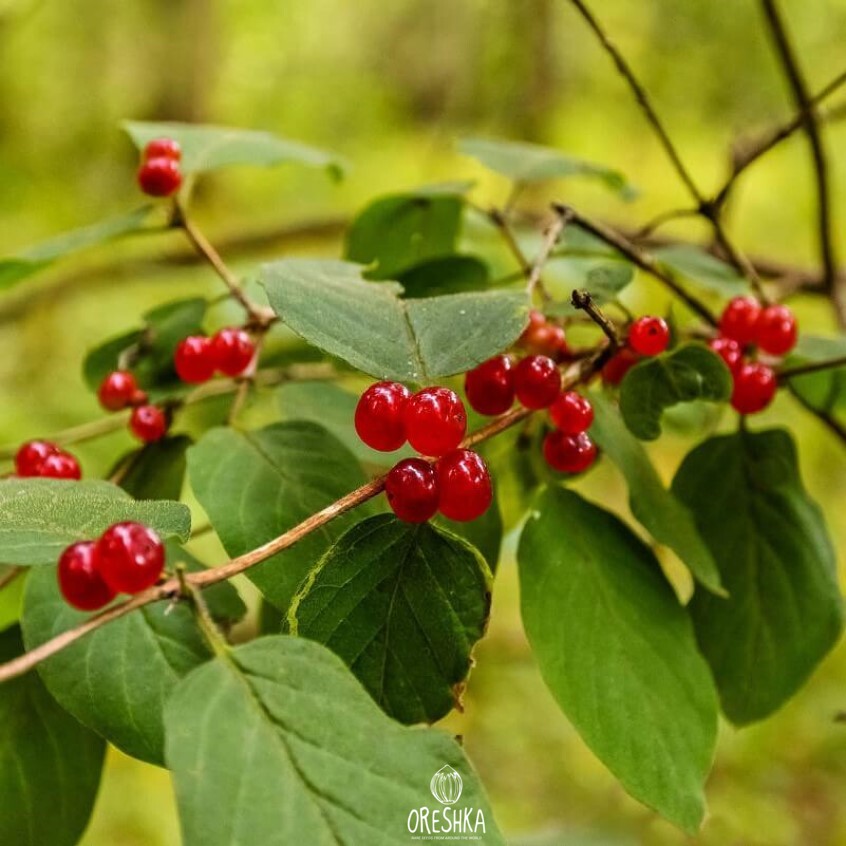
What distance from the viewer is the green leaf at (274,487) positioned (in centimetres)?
34

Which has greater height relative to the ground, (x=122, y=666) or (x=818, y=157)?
(x=818, y=157)

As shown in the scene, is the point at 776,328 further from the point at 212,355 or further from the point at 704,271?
the point at 212,355

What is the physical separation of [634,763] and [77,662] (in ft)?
0.74

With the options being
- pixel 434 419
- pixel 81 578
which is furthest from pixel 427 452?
pixel 81 578

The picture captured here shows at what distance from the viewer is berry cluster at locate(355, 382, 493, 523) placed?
0.30 metres

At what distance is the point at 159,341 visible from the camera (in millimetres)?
530

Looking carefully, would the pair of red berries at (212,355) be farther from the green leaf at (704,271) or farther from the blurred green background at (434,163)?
the blurred green background at (434,163)

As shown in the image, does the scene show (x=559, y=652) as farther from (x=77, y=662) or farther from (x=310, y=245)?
(x=310, y=245)

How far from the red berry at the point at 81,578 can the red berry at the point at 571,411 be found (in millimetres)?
195

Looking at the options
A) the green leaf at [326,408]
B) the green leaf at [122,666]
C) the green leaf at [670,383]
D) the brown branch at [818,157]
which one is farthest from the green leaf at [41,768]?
the brown branch at [818,157]

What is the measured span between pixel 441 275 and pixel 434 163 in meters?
1.58

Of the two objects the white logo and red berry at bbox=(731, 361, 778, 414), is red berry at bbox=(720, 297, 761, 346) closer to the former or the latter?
red berry at bbox=(731, 361, 778, 414)

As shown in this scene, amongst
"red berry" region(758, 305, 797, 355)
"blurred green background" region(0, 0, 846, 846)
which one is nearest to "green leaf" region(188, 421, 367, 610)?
"red berry" region(758, 305, 797, 355)

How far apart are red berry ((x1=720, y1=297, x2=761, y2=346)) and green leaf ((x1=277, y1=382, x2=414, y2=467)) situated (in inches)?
7.5
